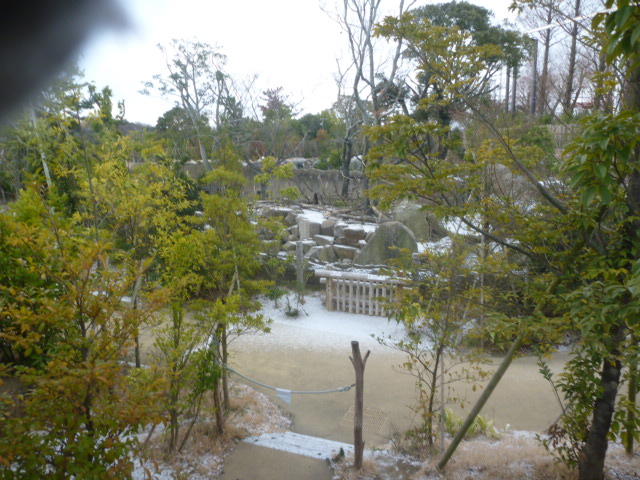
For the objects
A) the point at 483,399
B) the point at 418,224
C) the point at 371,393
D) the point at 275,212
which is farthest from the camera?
the point at 275,212

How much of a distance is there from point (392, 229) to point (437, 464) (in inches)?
231

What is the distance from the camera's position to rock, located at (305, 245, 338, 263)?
9952 millimetres

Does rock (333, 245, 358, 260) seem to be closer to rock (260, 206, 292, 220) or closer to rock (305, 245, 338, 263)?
rock (305, 245, 338, 263)

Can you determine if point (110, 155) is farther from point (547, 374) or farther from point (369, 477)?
point (547, 374)

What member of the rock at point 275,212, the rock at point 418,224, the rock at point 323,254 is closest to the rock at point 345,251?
the rock at point 323,254

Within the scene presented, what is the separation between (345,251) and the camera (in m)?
10.1

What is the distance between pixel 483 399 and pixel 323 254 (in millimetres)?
7009

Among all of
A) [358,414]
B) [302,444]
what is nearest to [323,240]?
[302,444]

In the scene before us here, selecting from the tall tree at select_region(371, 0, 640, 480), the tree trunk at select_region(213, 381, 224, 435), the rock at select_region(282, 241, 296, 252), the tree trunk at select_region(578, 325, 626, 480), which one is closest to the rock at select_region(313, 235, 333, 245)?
the rock at select_region(282, 241, 296, 252)

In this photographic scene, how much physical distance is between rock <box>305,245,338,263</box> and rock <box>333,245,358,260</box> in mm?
97

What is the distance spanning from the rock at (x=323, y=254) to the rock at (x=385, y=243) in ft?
2.65

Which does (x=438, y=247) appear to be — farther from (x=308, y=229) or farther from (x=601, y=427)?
(x=308, y=229)

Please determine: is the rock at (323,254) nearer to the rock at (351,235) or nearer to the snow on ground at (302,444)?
the rock at (351,235)

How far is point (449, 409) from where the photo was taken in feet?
15.4
